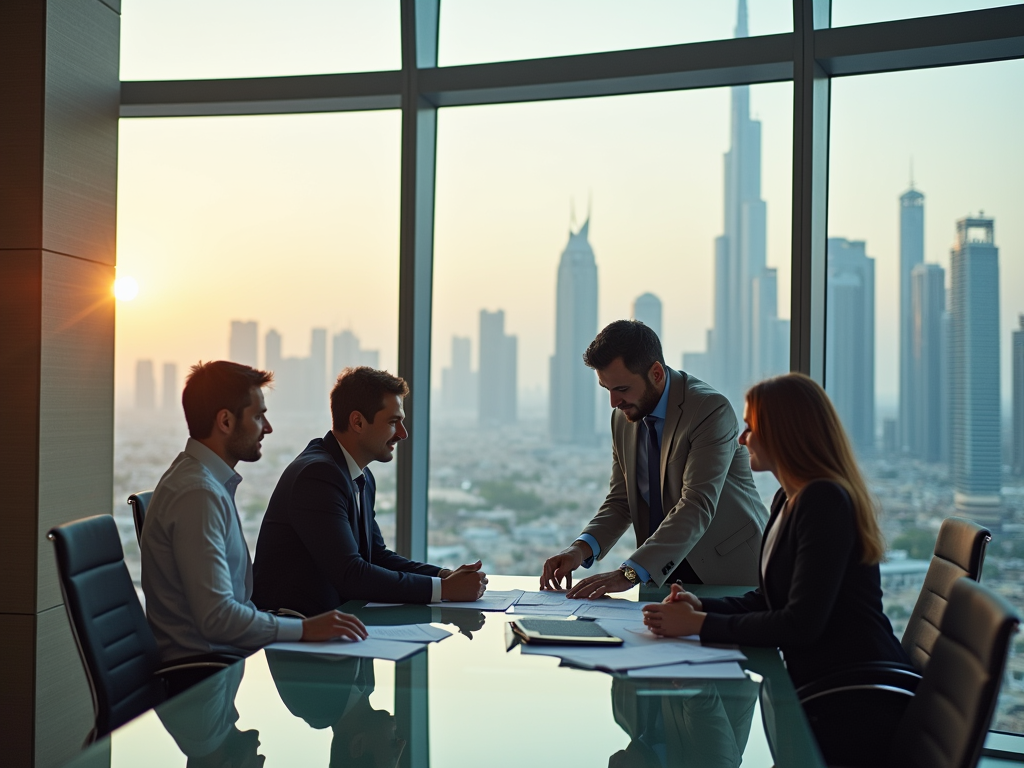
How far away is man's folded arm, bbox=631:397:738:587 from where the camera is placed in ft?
9.50

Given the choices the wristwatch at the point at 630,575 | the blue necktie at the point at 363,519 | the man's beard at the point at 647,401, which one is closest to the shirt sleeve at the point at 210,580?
the blue necktie at the point at 363,519

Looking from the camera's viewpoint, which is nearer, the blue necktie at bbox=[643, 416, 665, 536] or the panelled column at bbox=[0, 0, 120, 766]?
the blue necktie at bbox=[643, 416, 665, 536]

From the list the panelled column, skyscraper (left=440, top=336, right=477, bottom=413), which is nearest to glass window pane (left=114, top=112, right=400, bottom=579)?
skyscraper (left=440, top=336, right=477, bottom=413)

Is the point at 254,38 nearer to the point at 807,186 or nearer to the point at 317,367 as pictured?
the point at 317,367

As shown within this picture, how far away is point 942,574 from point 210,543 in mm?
1938

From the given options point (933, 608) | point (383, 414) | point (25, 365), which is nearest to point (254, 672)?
point (383, 414)

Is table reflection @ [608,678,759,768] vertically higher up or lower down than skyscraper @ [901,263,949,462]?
lower down

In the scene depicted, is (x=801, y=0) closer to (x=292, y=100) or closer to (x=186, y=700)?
(x=292, y=100)

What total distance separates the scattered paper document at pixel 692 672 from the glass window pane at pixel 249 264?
9.07 feet

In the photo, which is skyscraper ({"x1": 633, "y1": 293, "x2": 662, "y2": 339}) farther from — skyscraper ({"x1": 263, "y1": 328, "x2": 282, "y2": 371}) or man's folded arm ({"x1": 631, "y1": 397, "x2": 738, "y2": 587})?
skyscraper ({"x1": 263, "y1": 328, "x2": 282, "y2": 371})

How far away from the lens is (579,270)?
13.9 feet

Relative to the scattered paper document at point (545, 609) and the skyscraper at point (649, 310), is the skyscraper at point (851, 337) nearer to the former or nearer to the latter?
the skyscraper at point (649, 310)

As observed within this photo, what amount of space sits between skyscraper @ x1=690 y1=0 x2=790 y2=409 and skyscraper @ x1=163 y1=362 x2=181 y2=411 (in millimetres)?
2659

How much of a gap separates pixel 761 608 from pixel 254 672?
133 centimetres
